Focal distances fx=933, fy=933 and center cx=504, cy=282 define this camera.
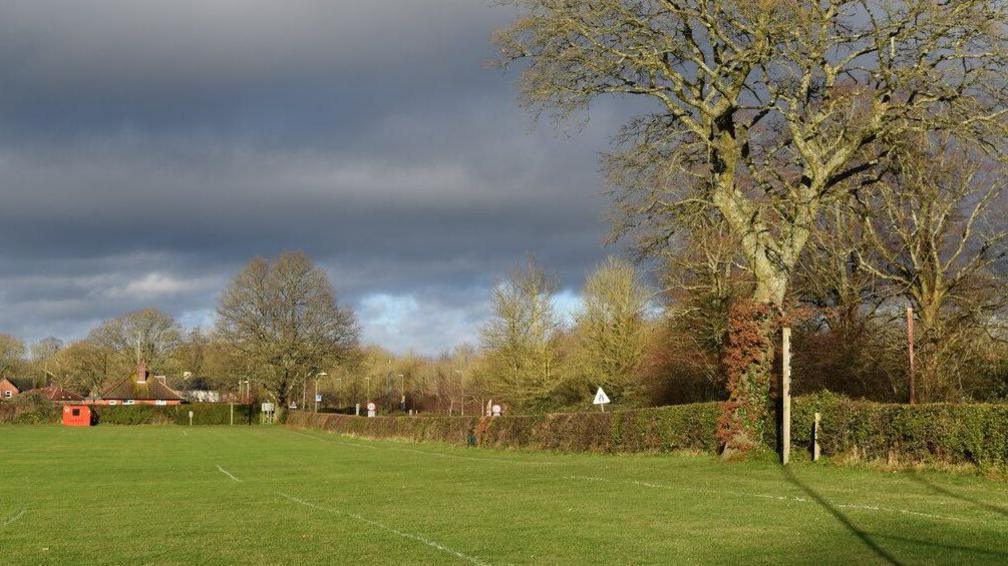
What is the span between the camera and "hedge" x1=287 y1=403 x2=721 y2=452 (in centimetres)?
2498

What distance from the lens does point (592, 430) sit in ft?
99.4

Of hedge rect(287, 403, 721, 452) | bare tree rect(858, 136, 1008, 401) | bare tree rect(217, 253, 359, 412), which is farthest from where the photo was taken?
bare tree rect(217, 253, 359, 412)

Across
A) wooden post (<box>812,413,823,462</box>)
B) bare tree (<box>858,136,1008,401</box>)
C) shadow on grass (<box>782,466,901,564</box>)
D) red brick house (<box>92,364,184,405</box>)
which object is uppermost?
bare tree (<box>858,136,1008,401</box>)

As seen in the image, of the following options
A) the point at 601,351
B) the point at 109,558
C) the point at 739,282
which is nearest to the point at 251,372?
the point at 601,351

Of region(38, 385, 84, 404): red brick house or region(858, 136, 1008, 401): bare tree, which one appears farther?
region(38, 385, 84, 404): red brick house

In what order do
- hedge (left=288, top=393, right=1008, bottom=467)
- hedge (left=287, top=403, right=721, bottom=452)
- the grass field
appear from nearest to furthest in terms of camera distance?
the grass field
hedge (left=288, top=393, right=1008, bottom=467)
hedge (left=287, top=403, right=721, bottom=452)

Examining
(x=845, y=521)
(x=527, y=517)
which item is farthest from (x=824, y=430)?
(x=527, y=517)

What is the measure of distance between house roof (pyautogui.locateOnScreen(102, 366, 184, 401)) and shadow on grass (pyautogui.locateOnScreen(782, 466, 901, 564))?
356ft

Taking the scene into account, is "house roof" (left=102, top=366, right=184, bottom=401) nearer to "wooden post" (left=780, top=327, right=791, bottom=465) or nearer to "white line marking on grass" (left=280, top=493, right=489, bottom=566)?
"wooden post" (left=780, top=327, right=791, bottom=465)

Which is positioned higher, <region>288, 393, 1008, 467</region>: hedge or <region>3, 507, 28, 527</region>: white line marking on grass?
<region>288, 393, 1008, 467</region>: hedge

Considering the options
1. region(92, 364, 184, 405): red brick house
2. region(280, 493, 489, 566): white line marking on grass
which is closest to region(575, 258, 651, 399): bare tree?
region(280, 493, 489, 566): white line marking on grass

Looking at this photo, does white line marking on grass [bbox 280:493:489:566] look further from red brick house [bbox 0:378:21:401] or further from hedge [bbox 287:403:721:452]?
red brick house [bbox 0:378:21:401]

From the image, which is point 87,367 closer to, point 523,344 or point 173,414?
point 173,414

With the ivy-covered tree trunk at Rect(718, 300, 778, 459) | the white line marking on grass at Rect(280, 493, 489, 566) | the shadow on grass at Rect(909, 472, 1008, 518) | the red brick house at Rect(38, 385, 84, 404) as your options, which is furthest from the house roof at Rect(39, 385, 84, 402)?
the shadow on grass at Rect(909, 472, 1008, 518)
